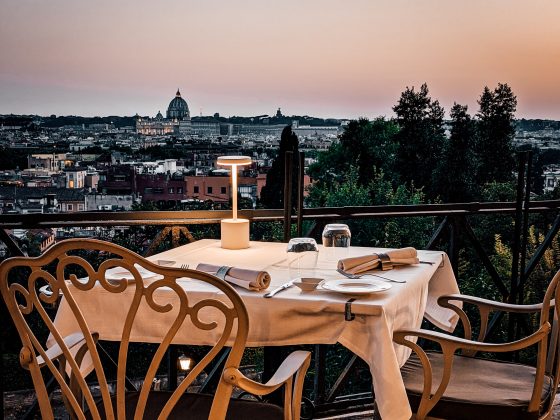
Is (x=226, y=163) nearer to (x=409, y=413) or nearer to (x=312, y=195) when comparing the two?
(x=409, y=413)

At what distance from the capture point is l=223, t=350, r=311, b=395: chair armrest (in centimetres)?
142

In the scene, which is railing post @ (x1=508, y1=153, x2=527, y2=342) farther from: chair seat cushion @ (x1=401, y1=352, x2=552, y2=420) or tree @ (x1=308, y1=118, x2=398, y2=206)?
tree @ (x1=308, y1=118, x2=398, y2=206)

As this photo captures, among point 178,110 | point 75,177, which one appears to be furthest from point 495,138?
point 75,177

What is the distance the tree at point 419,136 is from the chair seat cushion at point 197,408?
2210 centimetres

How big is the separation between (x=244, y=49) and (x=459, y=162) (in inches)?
521

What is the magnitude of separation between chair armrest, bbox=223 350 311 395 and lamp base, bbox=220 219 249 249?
101 cm

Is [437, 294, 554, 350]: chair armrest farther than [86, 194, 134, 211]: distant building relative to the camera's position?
No

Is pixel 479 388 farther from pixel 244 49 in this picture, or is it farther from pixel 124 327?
pixel 244 49

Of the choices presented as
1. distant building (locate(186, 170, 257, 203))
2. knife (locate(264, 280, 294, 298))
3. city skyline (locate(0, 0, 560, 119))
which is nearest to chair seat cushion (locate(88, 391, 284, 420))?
knife (locate(264, 280, 294, 298))

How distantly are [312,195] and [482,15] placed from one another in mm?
11909

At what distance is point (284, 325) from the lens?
1882 millimetres

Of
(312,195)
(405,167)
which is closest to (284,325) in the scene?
(312,195)

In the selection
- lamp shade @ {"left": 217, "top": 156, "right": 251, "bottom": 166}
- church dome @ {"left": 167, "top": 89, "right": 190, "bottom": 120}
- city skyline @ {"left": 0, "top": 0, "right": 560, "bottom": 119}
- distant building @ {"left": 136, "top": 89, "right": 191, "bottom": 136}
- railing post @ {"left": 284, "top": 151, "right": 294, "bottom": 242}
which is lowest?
railing post @ {"left": 284, "top": 151, "right": 294, "bottom": 242}

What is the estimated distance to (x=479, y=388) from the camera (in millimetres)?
1974
